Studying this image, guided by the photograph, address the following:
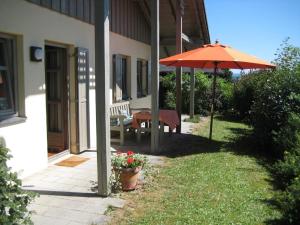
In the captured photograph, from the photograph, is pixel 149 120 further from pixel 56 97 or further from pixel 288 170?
pixel 288 170

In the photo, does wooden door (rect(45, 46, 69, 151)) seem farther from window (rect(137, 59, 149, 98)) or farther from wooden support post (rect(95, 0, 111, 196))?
window (rect(137, 59, 149, 98))

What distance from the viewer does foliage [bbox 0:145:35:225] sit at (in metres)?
3.01

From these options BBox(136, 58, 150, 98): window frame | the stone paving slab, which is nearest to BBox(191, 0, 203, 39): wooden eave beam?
BBox(136, 58, 150, 98): window frame

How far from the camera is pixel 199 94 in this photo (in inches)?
633

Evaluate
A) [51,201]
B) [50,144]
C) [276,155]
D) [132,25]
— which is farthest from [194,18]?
[51,201]

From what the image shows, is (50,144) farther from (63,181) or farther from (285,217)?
(285,217)

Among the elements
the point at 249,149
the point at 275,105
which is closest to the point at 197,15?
the point at 275,105

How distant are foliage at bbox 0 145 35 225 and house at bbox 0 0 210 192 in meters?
0.36

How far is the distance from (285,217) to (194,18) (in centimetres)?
892

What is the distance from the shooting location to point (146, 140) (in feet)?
32.0

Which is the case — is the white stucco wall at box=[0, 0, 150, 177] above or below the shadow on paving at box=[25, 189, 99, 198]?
above

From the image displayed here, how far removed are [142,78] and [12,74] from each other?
7491 millimetres

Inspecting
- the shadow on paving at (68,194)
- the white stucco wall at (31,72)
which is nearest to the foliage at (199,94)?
the white stucco wall at (31,72)

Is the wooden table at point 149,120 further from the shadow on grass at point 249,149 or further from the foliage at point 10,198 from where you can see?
the foliage at point 10,198
